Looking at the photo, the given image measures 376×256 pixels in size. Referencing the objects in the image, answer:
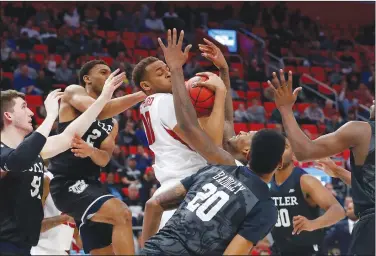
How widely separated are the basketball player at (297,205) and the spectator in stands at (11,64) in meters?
9.24

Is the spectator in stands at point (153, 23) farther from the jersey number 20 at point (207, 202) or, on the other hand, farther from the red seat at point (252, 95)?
the jersey number 20 at point (207, 202)

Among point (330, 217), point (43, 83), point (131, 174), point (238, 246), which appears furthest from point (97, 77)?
point (43, 83)

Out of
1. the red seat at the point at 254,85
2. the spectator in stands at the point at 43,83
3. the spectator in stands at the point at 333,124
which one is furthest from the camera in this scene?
the red seat at the point at 254,85

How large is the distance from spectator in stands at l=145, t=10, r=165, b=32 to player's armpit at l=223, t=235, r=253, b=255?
14188mm

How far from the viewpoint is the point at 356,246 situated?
14.7ft

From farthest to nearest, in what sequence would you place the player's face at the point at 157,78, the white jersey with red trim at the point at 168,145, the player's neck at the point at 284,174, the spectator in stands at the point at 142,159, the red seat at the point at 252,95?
the red seat at the point at 252,95, the spectator in stands at the point at 142,159, the player's neck at the point at 284,174, the player's face at the point at 157,78, the white jersey with red trim at the point at 168,145

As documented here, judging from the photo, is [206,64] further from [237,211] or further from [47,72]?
[237,211]

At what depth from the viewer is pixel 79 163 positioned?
19.2 ft

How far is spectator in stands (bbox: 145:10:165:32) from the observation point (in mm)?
17609

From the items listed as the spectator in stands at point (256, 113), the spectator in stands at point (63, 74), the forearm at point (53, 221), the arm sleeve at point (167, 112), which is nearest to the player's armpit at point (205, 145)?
the arm sleeve at point (167, 112)

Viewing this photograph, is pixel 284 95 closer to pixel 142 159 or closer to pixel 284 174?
pixel 284 174

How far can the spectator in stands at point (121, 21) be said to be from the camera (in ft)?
56.2

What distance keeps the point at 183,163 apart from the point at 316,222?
1392 millimetres

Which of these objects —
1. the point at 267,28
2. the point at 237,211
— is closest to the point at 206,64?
the point at 267,28
